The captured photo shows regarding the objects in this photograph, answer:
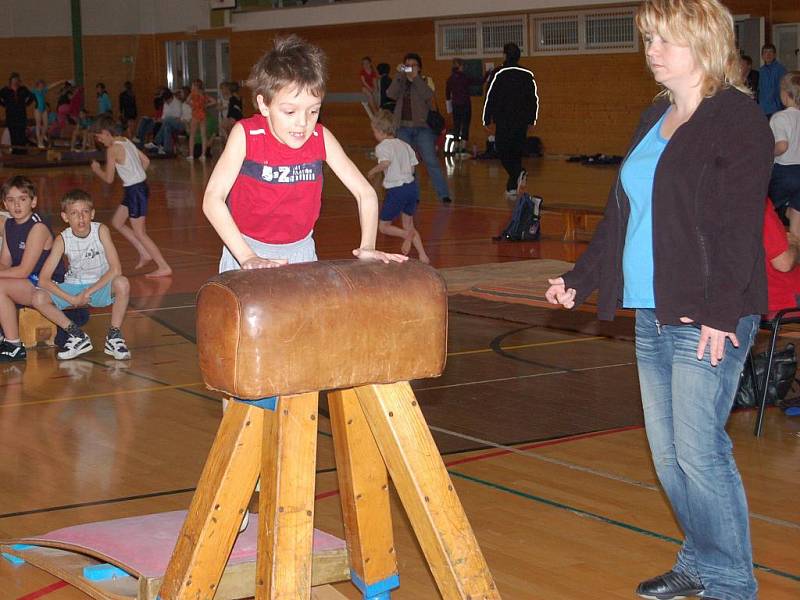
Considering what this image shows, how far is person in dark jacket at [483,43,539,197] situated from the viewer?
15930 mm

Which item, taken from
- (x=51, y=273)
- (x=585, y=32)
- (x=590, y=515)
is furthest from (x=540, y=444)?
(x=585, y=32)

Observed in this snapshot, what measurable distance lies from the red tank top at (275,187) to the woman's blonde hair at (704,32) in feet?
3.42

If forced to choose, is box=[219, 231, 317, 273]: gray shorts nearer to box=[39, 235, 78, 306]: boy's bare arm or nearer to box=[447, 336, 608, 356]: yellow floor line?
box=[447, 336, 608, 356]: yellow floor line

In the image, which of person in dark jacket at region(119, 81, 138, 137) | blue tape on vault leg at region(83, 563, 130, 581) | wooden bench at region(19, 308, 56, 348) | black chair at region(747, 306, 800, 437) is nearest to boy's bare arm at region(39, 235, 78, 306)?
wooden bench at region(19, 308, 56, 348)

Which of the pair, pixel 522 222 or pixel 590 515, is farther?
pixel 522 222

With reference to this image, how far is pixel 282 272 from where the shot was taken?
123 inches

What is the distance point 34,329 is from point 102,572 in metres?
4.43

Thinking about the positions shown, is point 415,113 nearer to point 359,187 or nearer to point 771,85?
point 771,85

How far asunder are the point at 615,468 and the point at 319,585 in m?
1.76

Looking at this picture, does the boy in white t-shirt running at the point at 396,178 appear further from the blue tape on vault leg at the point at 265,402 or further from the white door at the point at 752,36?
the white door at the point at 752,36

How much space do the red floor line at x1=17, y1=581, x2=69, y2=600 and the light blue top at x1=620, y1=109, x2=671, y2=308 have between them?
6.65 ft

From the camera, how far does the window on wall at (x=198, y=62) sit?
1300 inches

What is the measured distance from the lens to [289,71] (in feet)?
10.9

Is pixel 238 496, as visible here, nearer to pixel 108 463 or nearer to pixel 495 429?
pixel 108 463
